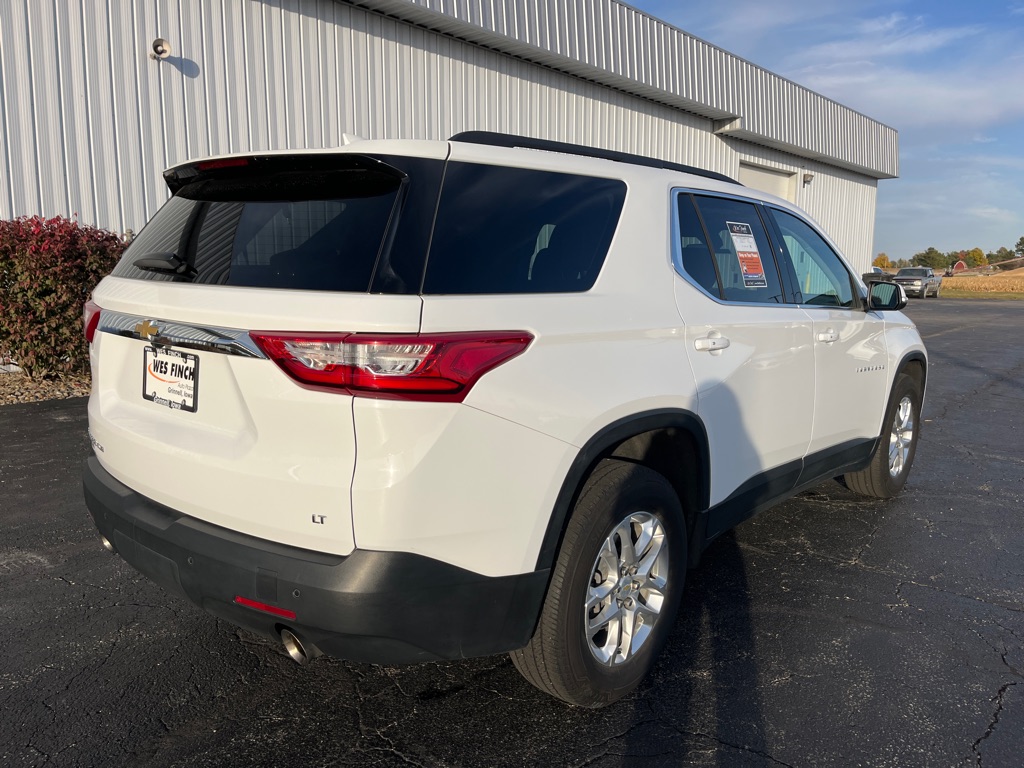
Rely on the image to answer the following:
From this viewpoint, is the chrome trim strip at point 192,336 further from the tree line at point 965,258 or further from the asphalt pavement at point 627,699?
the tree line at point 965,258

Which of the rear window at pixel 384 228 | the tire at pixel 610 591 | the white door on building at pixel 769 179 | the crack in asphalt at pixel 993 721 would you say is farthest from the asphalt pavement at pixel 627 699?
the white door on building at pixel 769 179

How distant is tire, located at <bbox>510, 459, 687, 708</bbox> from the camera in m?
2.43

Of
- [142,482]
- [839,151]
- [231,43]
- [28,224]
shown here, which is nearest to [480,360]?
[142,482]

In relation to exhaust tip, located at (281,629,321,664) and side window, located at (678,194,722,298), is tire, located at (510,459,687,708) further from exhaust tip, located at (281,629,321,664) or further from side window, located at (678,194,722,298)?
side window, located at (678,194,722,298)

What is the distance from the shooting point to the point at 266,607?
216 cm

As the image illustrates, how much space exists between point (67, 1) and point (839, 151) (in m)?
22.9

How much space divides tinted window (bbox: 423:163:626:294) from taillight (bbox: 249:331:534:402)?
18cm

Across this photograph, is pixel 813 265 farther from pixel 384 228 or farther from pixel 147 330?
pixel 147 330

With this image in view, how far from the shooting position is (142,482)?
2.54m

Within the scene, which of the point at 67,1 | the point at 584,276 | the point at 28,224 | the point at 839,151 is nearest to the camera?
the point at 584,276

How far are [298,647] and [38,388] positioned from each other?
7.34 m

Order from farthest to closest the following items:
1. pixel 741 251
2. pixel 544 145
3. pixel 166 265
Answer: pixel 741 251, pixel 544 145, pixel 166 265

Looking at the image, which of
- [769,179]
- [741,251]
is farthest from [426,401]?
[769,179]

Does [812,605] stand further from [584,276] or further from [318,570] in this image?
[318,570]
